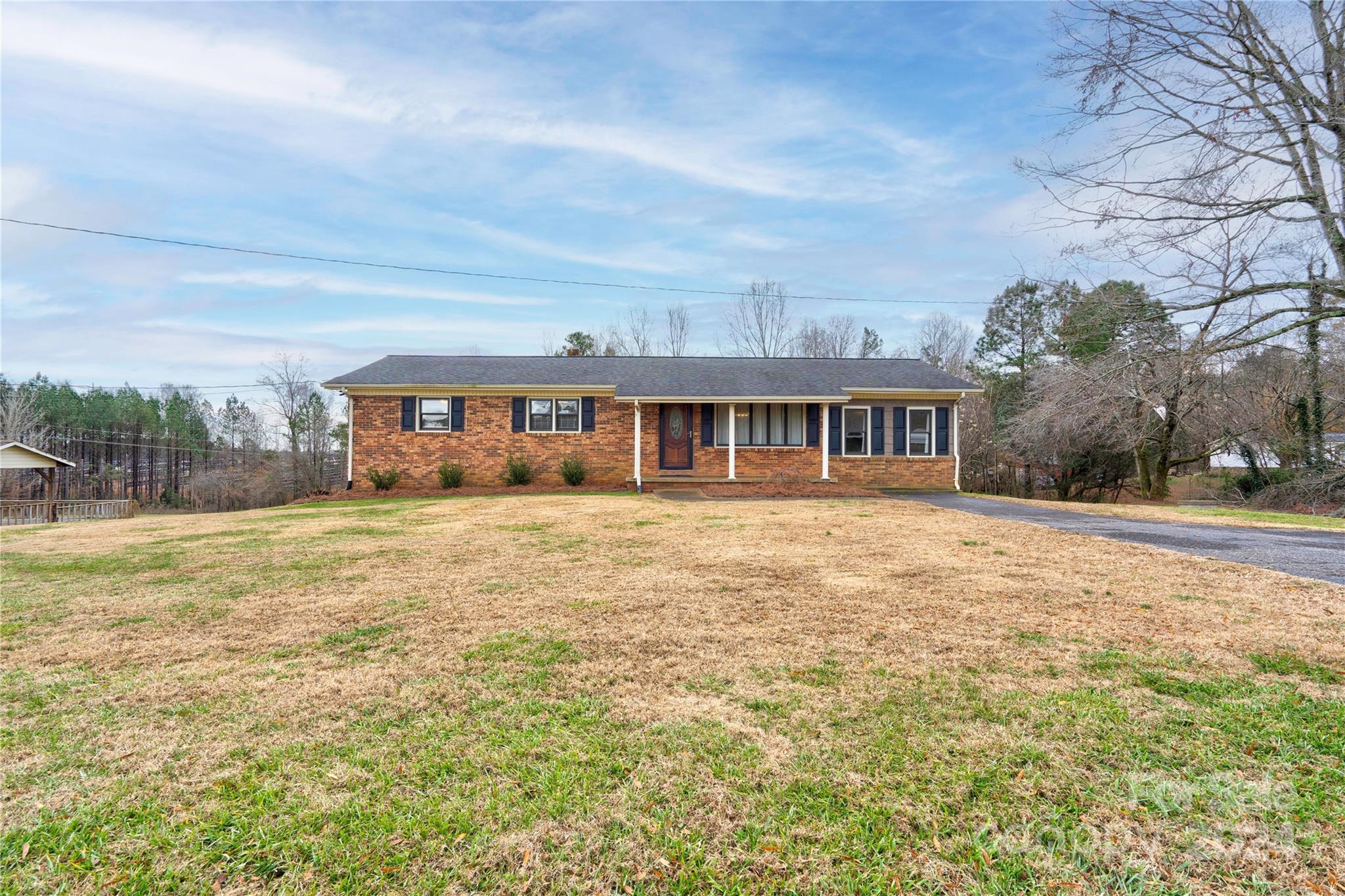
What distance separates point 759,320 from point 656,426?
17.4 metres

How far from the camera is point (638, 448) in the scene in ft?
55.2

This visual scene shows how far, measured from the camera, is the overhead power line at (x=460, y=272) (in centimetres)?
1429

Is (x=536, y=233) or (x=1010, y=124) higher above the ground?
(x=536, y=233)

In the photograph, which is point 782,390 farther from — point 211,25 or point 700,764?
point 700,764

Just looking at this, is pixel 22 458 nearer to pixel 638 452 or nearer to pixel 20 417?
pixel 638 452

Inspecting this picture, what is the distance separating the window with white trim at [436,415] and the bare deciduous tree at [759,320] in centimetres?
1913

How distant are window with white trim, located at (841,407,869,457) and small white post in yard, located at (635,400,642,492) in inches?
243

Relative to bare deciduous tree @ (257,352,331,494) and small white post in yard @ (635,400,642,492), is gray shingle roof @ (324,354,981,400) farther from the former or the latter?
bare deciduous tree @ (257,352,331,494)

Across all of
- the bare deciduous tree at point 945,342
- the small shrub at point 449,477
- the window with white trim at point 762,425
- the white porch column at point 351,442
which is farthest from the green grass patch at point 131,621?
the bare deciduous tree at point 945,342

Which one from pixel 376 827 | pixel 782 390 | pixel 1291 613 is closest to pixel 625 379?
pixel 782 390

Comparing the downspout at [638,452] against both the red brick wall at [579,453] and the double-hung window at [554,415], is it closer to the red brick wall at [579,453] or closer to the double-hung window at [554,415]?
the red brick wall at [579,453]

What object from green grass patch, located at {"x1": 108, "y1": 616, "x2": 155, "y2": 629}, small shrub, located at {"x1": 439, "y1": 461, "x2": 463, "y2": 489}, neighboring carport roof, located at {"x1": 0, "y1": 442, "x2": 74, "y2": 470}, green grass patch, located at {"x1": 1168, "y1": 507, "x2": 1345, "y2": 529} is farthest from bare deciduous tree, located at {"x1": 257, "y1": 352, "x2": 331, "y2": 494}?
green grass patch, located at {"x1": 1168, "y1": 507, "x2": 1345, "y2": 529}

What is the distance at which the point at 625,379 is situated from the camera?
62.4 feet

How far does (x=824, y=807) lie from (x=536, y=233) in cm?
2460
